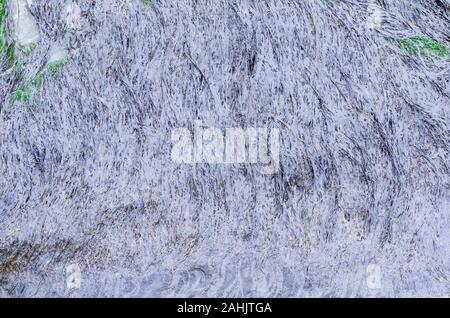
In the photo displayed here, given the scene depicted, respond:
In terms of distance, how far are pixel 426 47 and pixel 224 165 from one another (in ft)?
3.24

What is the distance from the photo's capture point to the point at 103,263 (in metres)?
2.19

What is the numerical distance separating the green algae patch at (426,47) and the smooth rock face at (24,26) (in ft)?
5.13

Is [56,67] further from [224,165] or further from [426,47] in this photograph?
[426,47]

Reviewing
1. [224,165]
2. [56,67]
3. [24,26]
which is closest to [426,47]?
[224,165]

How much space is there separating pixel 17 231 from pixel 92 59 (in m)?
0.77

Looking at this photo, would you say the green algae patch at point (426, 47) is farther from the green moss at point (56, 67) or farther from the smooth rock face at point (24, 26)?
the smooth rock face at point (24, 26)

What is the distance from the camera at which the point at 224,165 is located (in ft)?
7.29

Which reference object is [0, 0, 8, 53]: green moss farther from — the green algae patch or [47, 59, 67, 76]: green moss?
the green algae patch

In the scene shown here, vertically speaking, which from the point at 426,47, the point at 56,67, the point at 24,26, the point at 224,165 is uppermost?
the point at 426,47

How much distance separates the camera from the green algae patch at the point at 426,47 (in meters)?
2.26

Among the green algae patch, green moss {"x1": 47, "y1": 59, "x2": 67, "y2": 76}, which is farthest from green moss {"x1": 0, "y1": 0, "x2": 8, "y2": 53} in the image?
the green algae patch
